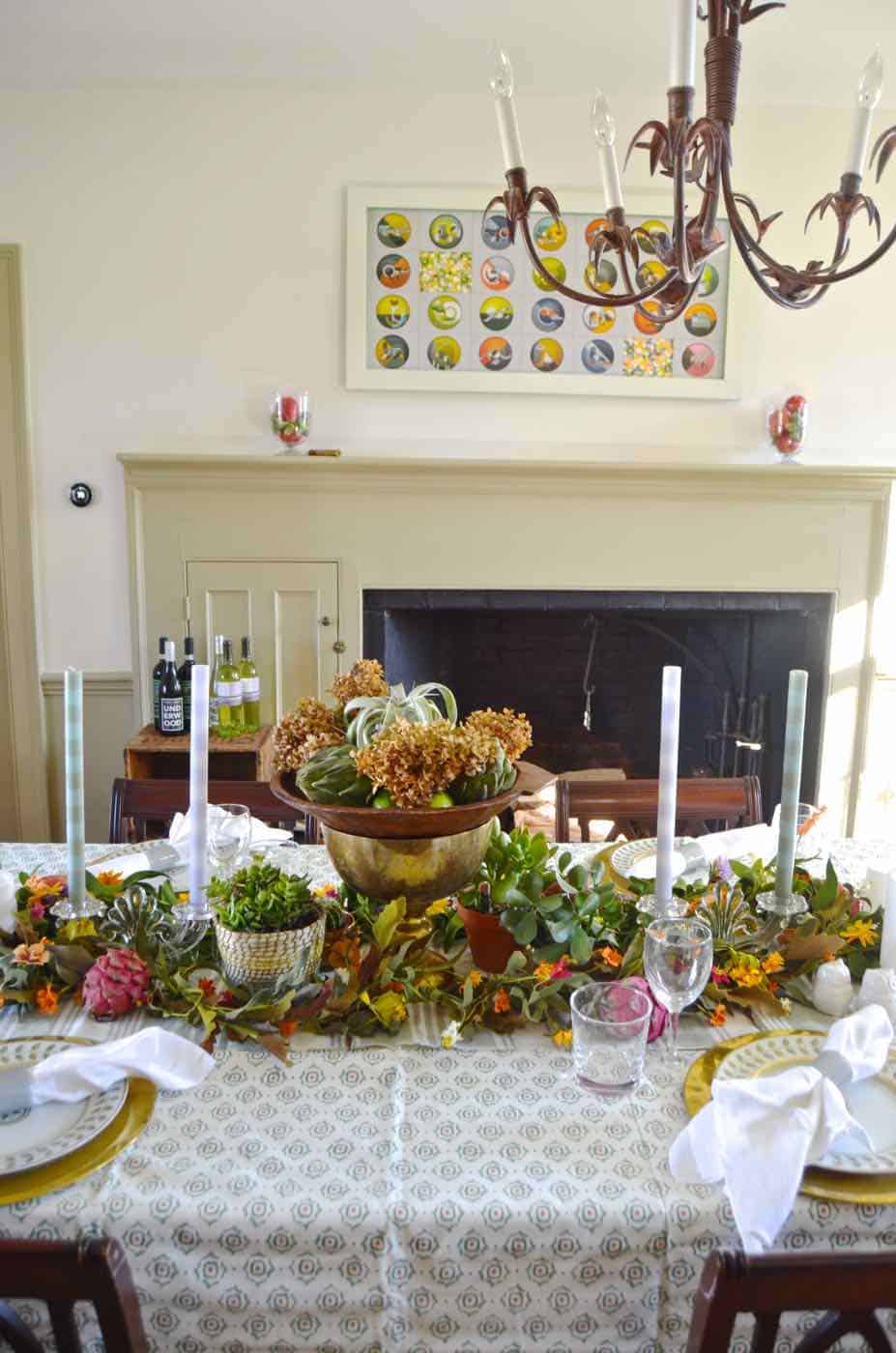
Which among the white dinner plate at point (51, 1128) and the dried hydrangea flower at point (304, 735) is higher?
the dried hydrangea flower at point (304, 735)

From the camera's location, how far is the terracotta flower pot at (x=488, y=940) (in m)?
1.18

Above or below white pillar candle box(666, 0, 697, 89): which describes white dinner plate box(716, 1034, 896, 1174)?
below

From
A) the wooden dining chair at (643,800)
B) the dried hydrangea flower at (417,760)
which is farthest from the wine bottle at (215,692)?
the dried hydrangea flower at (417,760)

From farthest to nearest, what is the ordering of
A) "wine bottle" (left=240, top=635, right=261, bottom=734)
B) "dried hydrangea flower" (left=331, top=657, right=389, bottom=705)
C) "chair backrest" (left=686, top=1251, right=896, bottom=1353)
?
"wine bottle" (left=240, top=635, right=261, bottom=734) < "dried hydrangea flower" (left=331, top=657, right=389, bottom=705) < "chair backrest" (left=686, top=1251, right=896, bottom=1353)

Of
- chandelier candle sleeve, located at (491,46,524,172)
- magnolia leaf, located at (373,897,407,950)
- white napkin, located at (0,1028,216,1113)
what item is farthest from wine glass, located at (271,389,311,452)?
white napkin, located at (0,1028,216,1113)

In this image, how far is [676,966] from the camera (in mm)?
1025

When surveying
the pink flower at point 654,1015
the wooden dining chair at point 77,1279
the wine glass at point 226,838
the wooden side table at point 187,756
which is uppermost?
the wine glass at point 226,838

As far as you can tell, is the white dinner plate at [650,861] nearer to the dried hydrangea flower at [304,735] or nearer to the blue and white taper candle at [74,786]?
the dried hydrangea flower at [304,735]

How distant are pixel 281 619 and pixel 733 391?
1.53 metres

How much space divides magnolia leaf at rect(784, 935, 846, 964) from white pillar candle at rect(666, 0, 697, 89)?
1045mm

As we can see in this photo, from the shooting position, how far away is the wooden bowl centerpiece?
1.11 metres

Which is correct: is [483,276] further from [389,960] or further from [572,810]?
[389,960]

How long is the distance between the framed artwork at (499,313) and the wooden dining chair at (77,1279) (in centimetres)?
250

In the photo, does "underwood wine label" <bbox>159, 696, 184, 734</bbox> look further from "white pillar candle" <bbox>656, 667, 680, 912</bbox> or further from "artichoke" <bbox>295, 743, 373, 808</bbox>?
"white pillar candle" <bbox>656, 667, 680, 912</bbox>
